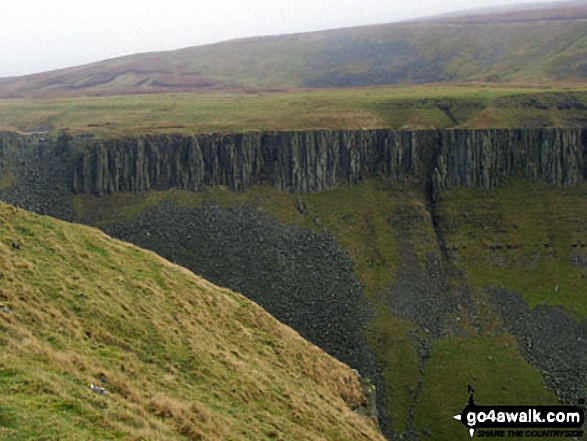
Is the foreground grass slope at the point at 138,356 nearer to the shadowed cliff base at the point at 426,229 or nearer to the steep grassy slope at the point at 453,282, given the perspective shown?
the steep grassy slope at the point at 453,282

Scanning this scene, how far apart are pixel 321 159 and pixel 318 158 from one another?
0.51m

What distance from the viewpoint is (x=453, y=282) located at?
62969 millimetres

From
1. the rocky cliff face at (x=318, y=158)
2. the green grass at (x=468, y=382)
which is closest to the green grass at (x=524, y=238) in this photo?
the rocky cliff face at (x=318, y=158)

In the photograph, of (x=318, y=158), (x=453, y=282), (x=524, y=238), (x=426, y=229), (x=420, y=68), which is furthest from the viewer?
(x=420, y=68)

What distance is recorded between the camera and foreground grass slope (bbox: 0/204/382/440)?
1739 centimetres

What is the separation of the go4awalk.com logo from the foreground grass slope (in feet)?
57.9

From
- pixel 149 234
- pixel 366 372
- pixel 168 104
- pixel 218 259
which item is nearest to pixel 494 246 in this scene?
pixel 366 372

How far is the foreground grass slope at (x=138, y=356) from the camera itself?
685 inches

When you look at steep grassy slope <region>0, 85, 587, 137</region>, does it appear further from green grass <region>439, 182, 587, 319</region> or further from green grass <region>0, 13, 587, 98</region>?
green grass <region>0, 13, 587, 98</region>

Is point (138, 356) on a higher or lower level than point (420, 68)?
lower

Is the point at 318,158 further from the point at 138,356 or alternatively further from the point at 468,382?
the point at 138,356

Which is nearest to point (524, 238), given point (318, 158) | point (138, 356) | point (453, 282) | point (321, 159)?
point (453, 282)

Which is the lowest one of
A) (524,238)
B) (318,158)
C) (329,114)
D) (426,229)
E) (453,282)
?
(453,282)

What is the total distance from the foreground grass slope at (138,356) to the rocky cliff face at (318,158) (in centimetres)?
4105
